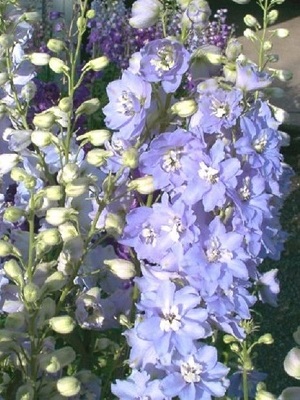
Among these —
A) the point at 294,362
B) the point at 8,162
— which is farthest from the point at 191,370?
the point at 8,162

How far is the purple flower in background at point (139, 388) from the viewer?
1.28 metres

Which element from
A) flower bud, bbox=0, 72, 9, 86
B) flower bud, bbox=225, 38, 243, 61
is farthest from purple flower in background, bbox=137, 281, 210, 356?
flower bud, bbox=0, 72, 9, 86

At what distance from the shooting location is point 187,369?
1.27 metres

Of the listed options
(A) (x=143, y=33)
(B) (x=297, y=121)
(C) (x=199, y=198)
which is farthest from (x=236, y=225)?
(B) (x=297, y=121)

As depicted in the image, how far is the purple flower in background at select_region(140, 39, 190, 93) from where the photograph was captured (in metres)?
1.34

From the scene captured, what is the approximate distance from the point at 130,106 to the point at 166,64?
0.33 feet

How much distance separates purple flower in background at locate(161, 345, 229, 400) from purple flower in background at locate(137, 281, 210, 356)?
25mm

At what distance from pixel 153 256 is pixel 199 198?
5.0 inches

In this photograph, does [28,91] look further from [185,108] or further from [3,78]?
[185,108]

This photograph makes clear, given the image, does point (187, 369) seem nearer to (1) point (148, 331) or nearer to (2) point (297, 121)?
(1) point (148, 331)

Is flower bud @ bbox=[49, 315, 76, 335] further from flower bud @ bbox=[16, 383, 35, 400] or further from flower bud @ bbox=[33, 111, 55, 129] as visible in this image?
flower bud @ bbox=[33, 111, 55, 129]

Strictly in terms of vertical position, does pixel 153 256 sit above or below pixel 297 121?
above

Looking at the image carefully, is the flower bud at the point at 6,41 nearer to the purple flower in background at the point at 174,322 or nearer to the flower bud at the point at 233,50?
the flower bud at the point at 233,50

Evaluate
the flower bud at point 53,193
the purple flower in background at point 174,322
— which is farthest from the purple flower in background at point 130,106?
the purple flower in background at point 174,322
